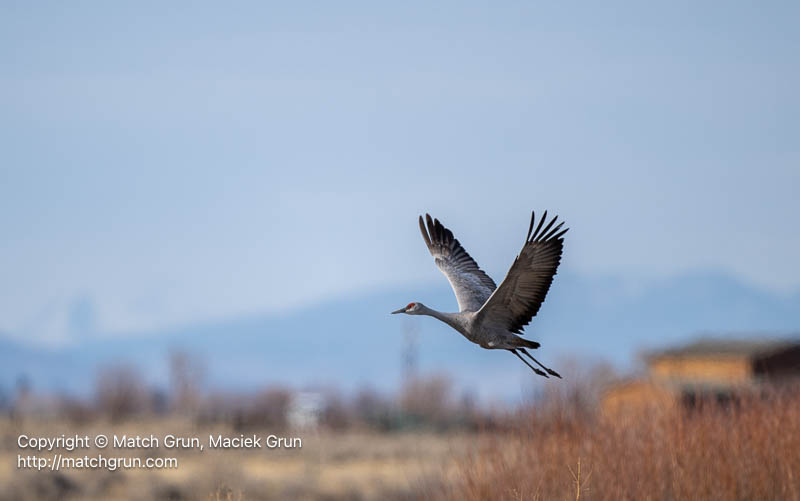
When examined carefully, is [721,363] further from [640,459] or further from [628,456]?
[628,456]

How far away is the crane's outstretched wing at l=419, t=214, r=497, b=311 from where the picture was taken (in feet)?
46.4

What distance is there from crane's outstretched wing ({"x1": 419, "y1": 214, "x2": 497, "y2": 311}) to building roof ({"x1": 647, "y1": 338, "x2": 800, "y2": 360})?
31.9m

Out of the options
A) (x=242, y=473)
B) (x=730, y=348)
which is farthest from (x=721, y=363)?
(x=242, y=473)

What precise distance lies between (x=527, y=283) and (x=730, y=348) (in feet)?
126

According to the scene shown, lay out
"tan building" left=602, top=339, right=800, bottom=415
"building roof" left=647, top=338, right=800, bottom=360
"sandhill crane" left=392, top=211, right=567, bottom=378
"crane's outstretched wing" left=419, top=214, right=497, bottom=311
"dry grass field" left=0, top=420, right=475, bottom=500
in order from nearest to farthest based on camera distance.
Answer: "sandhill crane" left=392, top=211, right=567, bottom=378, "crane's outstretched wing" left=419, top=214, right=497, bottom=311, "dry grass field" left=0, top=420, right=475, bottom=500, "tan building" left=602, top=339, right=800, bottom=415, "building roof" left=647, top=338, right=800, bottom=360

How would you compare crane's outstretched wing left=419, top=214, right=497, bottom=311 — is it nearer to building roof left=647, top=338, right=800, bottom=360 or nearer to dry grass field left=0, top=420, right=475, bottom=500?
dry grass field left=0, top=420, right=475, bottom=500

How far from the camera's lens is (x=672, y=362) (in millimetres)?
46562

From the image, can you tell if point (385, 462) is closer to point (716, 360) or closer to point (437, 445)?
point (437, 445)

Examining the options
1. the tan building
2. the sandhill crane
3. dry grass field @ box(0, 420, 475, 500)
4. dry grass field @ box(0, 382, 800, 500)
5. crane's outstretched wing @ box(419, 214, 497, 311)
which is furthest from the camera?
the tan building

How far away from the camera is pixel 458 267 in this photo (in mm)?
15133

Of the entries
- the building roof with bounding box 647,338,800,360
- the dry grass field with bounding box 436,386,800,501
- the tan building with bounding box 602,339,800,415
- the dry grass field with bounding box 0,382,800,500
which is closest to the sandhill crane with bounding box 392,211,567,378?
the dry grass field with bounding box 0,382,800,500

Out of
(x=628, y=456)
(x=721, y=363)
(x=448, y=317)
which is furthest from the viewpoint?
(x=721, y=363)

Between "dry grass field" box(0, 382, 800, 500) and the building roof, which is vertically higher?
the building roof

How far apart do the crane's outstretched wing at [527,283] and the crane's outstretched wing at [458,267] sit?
862mm
